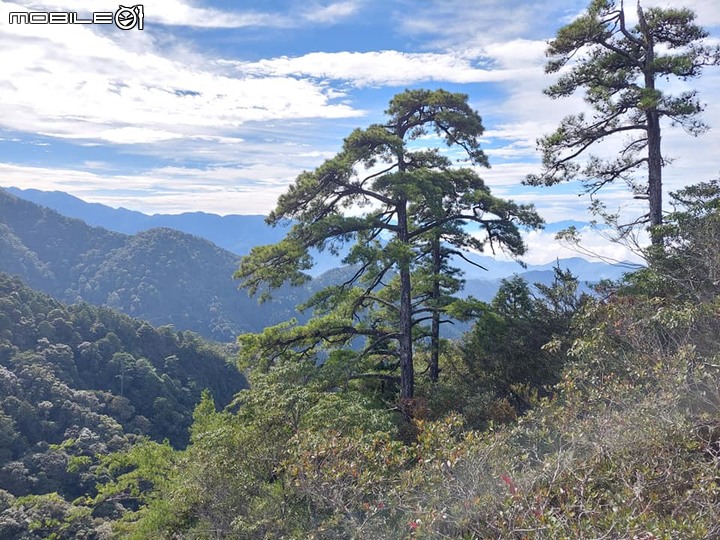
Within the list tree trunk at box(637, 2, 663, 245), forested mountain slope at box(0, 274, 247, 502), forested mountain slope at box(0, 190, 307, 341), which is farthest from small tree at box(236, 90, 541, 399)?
forested mountain slope at box(0, 190, 307, 341)

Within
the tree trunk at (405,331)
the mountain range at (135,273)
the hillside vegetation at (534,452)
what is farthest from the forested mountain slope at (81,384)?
the mountain range at (135,273)

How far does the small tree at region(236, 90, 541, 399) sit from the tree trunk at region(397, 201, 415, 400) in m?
0.02

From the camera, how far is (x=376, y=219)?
11484 millimetres

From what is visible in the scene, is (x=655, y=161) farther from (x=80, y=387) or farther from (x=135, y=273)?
(x=135, y=273)

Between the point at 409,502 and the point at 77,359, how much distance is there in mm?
65418

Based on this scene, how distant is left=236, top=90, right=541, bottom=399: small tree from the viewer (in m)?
10.2

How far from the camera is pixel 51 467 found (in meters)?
37.2

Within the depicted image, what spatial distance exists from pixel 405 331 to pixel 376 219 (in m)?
2.83

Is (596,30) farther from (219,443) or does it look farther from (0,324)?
(0,324)

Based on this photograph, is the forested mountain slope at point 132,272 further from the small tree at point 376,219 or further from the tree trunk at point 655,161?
the tree trunk at point 655,161

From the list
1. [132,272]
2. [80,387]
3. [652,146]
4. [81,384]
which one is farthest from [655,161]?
[132,272]

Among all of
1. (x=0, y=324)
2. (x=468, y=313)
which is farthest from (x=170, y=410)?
(x=468, y=313)

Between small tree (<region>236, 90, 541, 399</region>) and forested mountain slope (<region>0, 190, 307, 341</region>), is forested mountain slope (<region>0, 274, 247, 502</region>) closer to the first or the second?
small tree (<region>236, 90, 541, 399</region>)

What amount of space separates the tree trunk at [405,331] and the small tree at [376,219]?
24 mm
